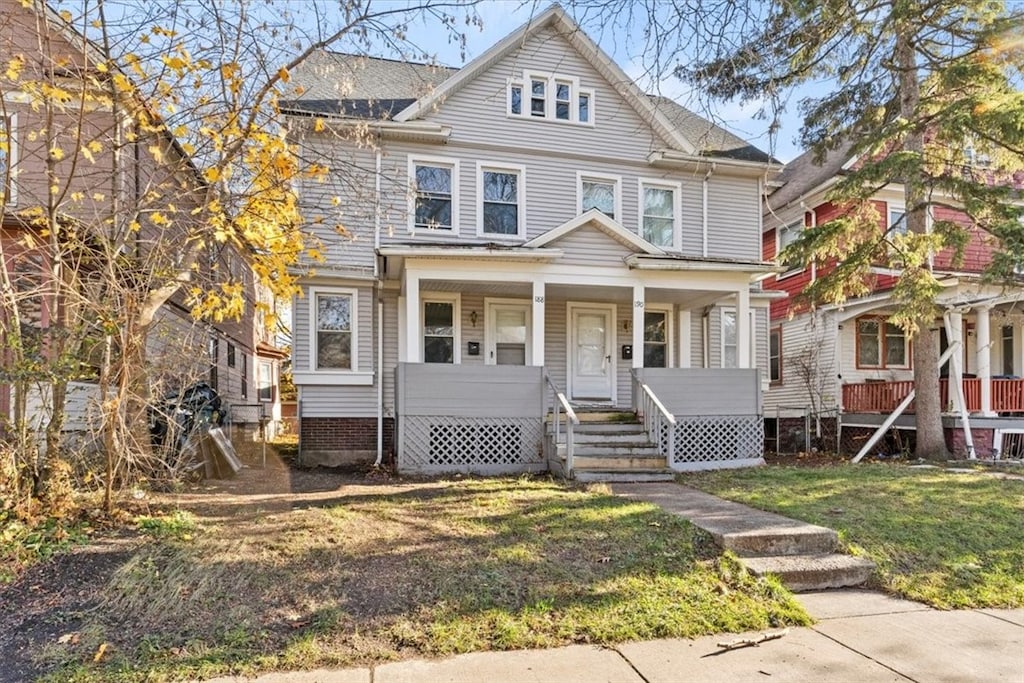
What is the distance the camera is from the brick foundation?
11.0 m

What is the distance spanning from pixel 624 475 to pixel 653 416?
142cm

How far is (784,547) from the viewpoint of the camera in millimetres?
5133

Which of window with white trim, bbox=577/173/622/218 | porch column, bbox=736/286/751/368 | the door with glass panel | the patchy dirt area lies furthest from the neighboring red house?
the patchy dirt area

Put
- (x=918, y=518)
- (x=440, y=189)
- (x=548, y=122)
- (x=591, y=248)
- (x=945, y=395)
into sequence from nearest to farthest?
1. (x=918, y=518)
2. (x=591, y=248)
3. (x=440, y=189)
4. (x=548, y=122)
5. (x=945, y=395)

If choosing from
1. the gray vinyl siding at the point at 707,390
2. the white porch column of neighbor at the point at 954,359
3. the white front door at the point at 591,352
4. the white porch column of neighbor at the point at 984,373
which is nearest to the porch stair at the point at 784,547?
the gray vinyl siding at the point at 707,390

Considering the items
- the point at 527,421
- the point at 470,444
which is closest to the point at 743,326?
the point at 527,421

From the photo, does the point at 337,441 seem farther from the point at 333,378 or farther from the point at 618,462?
the point at 618,462

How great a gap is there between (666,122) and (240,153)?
29.1 ft

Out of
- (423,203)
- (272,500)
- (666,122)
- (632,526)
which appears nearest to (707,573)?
(632,526)

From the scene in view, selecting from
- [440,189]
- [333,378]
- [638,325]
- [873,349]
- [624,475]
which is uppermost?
[440,189]

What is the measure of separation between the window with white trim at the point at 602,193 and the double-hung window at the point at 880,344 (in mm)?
7341

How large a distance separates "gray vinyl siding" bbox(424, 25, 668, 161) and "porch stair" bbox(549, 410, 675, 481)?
5511 millimetres

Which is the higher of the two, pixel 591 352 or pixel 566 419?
pixel 591 352

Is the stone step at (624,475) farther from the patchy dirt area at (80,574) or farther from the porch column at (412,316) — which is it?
the porch column at (412,316)
